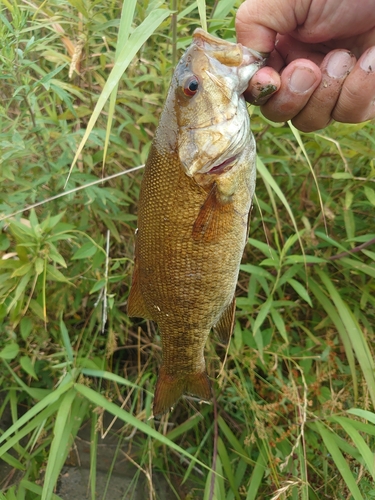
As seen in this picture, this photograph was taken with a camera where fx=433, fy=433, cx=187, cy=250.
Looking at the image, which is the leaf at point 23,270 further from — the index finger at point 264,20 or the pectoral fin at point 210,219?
the index finger at point 264,20

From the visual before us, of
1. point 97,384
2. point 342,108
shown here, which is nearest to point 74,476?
point 97,384

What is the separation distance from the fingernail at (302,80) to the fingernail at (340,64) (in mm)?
85

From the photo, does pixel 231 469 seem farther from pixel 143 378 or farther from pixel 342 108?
pixel 342 108

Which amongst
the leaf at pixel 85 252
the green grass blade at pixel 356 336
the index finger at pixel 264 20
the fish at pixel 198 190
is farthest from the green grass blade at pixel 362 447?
the index finger at pixel 264 20

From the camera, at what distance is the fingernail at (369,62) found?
1.50m

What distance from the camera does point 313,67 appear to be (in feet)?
5.02

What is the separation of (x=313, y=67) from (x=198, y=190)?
1.97 ft

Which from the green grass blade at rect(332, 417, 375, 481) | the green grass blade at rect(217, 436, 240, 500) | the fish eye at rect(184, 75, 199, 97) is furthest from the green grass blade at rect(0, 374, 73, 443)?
the fish eye at rect(184, 75, 199, 97)

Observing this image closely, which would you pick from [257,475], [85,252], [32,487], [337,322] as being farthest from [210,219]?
[32,487]

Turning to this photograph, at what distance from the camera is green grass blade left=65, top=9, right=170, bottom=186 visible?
136 centimetres

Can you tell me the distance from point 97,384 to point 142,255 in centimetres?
118

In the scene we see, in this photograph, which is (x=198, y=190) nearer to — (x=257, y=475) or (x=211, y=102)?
(x=211, y=102)

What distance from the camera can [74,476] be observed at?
236 centimetres

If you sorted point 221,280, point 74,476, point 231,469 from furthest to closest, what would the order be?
point 74,476, point 231,469, point 221,280
